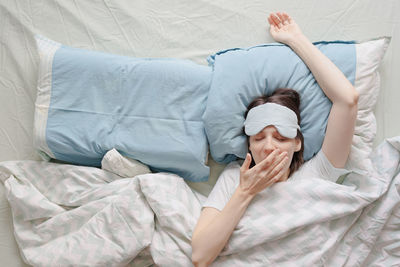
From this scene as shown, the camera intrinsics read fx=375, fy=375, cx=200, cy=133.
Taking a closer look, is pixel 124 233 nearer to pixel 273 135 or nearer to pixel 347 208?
pixel 273 135

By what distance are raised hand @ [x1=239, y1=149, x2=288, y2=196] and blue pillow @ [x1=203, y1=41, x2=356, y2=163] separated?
0.14 metres

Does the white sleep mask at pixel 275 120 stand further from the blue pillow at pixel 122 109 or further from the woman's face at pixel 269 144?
the blue pillow at pixel 122 109

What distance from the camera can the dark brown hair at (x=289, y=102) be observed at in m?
1.26

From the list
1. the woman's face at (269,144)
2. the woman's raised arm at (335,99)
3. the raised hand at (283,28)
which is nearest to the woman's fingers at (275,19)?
the raised hand at (283,28)

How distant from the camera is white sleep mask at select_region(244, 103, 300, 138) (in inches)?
47.3

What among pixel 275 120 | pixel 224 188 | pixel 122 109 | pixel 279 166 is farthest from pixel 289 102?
pixel 122 109

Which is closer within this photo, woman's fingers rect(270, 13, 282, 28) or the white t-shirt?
the white t-shirt

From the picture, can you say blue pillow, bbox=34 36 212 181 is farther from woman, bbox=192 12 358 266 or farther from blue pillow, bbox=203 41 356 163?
woman, bbox=192 12 358 266

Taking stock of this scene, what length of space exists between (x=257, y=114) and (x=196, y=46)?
1.43 ft

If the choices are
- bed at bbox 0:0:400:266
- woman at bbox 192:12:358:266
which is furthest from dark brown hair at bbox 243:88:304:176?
bed at bbox 0:0:400:266

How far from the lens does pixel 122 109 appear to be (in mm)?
1390

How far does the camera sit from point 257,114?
1.23 metres

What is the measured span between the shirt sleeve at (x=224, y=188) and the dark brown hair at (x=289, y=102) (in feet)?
0.27

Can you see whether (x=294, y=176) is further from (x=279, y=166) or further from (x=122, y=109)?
(x=122, y=109)
